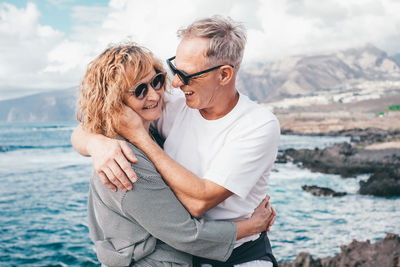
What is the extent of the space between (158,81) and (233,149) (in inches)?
29.8

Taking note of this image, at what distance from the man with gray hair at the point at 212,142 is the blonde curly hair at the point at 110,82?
97 millimetres

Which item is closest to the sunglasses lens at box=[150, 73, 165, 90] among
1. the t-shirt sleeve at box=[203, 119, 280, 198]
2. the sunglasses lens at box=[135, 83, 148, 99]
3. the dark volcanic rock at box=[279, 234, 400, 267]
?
the sunglasses lens at box=[135, 83, 148, 99]

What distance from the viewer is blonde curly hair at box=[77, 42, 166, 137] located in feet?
7.77

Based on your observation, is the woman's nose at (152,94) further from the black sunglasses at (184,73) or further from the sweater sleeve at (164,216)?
the sweater sleeve at (164,216)

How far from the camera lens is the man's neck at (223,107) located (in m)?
2.80

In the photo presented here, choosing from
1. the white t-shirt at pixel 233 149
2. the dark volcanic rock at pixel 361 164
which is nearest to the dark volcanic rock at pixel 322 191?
the dark volcanic rock at pixel 361 164

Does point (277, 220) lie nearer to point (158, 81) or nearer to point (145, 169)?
point (158, 81)

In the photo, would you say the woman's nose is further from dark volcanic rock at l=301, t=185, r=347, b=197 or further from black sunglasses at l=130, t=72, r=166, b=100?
dark volcanic rock at l=301, t=185, r=347, b=197

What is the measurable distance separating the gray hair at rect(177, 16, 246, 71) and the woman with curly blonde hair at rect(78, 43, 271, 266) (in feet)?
1.24

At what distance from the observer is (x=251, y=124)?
8.33 feet

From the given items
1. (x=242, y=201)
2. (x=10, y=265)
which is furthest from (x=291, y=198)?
(x=242, y=201)

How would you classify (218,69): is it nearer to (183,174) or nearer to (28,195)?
(183,174)

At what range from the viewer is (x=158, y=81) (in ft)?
8.98

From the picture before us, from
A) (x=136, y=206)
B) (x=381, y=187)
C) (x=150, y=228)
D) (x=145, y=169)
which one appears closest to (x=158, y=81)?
(x=145, y=169)
